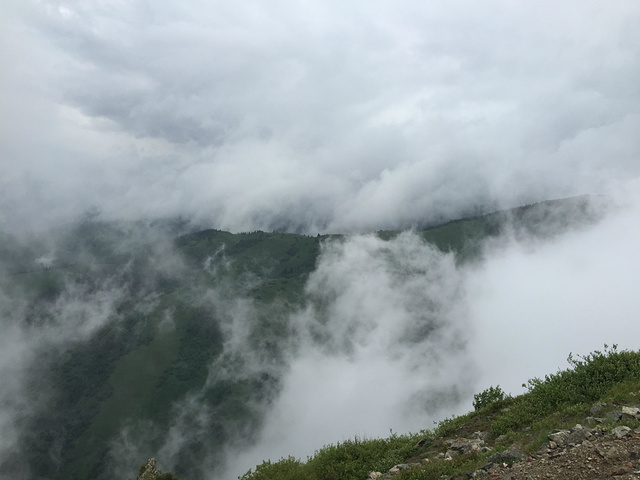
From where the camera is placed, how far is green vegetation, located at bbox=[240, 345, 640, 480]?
17.5 m

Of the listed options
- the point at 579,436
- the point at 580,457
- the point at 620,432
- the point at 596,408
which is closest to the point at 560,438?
the point at 579,436

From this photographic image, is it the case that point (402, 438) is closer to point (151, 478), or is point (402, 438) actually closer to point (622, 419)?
point (622, 419)

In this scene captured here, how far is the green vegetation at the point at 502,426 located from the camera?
17.5 metres

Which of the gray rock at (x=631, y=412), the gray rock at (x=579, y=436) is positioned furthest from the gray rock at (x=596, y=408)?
the gray rock at (x=579, y=436)

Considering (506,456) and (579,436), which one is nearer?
(579,436)

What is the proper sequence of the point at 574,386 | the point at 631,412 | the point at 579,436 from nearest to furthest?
the point at 579,436, the point at 631,412, the point at 574,386

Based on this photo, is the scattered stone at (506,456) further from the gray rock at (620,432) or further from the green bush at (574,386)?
the green bush at (574,386)

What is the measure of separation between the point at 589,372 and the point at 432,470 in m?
11.3

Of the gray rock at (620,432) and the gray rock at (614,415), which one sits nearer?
the gray rock at (620,432)

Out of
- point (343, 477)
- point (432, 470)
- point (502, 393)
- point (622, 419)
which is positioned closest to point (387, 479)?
point (432, 470)

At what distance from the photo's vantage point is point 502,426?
65.9 feet

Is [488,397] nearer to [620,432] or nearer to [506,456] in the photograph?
[506,456]

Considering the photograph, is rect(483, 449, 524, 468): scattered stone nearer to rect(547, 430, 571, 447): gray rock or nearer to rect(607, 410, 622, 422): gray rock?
rect(547, 430, 571, 447): gray rock

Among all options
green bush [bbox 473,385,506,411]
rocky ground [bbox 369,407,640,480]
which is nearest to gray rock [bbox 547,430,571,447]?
rocky ground [bbox 369,407,640,480]
